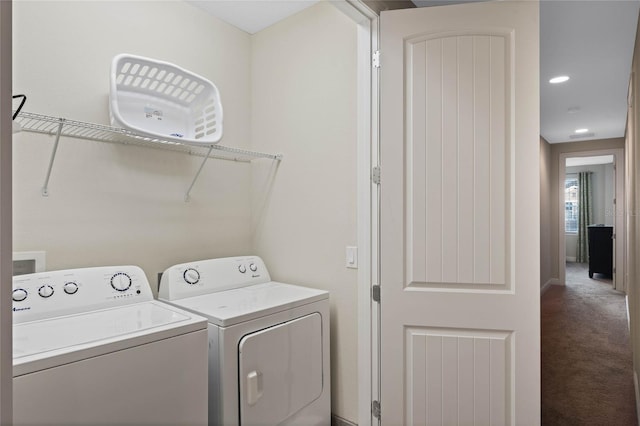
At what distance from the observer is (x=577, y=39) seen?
8.23 feet

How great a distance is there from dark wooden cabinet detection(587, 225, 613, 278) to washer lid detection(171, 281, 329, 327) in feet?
24.6

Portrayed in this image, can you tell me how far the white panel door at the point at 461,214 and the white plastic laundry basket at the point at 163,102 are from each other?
39.3 inches

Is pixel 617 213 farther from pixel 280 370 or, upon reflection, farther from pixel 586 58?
pixel 280 370

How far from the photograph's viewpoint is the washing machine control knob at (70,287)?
1494 millimetres

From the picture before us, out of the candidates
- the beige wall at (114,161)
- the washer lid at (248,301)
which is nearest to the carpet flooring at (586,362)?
the washer lid at (248,301)

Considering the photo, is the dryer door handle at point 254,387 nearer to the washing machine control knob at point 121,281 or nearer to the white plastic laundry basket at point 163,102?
the washing machine control knob at point 121,281

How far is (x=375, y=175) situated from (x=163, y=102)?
1.21 m

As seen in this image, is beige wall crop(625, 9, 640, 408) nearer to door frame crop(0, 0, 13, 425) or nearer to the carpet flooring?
the carpet flooring

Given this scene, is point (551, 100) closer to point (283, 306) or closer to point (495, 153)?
point (495, 153)

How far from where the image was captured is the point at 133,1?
6.32 feet

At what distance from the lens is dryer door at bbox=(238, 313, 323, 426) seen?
1.51 meters

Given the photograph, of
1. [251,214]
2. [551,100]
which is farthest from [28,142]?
[551,100]

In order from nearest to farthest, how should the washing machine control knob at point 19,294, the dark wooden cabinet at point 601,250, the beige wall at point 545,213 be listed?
1. the washing machine control knob at point 19,294
2. the beige wall at point 545,213
3. the dark wooden cabinet at point 601,250

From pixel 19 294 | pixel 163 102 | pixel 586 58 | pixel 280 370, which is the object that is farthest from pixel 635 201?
pixel 19 294
